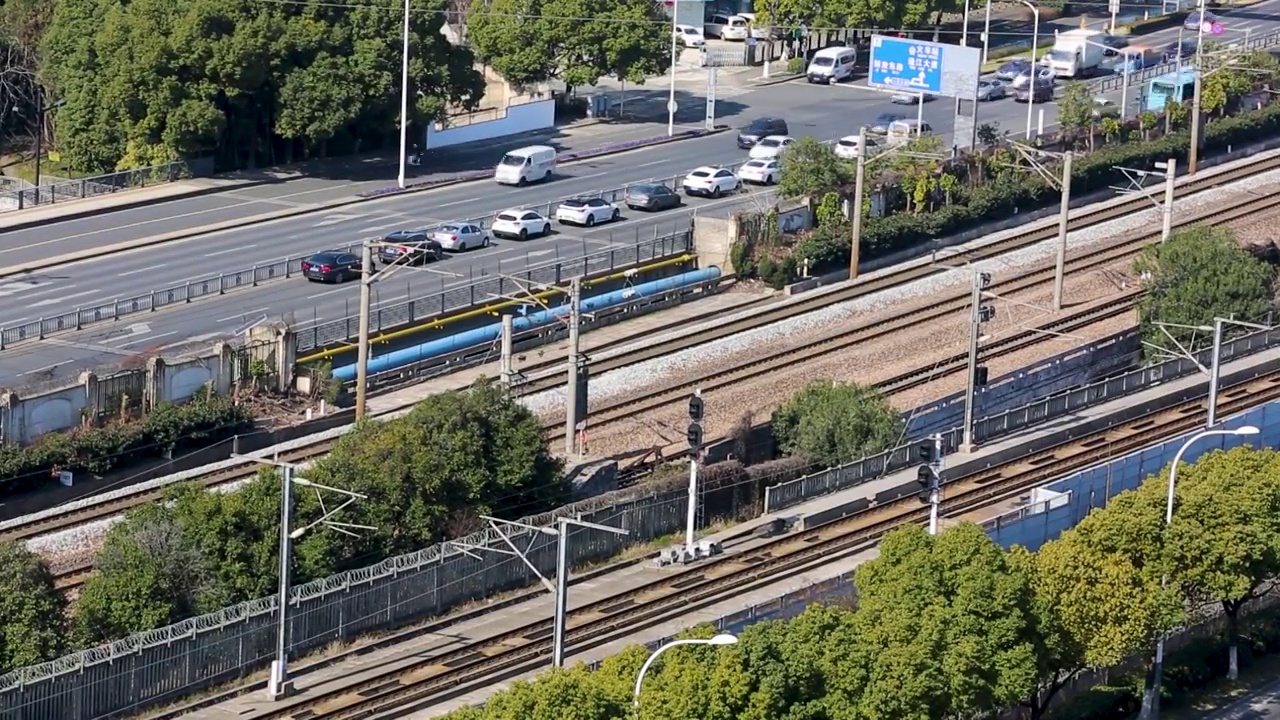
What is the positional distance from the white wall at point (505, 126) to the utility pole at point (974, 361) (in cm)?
3257

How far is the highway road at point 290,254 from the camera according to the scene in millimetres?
61188

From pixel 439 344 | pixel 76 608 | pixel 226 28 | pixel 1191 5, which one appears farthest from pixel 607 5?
pixel 76 608

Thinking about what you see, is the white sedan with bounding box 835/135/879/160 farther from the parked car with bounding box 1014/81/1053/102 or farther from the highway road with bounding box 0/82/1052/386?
the parked car with bounding box 1014/81/1053/102

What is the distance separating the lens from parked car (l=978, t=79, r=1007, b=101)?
3711 inches

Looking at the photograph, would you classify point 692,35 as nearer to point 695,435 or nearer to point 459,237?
point 459,237

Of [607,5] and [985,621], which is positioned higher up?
[607,5]

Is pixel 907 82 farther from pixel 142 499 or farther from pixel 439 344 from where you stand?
pixel 142 499

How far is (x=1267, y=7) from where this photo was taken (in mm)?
115562

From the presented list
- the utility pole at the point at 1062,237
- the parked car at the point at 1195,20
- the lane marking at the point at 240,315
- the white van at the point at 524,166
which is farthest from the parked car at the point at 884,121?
the lane marking at the point at 240,315

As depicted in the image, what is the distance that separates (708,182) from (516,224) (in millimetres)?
9426

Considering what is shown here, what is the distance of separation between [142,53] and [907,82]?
91.6 feet

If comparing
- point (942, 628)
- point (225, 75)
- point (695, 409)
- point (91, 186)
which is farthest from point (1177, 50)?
point (942, 628)

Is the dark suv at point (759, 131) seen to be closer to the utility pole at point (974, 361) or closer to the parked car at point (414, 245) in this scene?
the parked car at point (414, 245)

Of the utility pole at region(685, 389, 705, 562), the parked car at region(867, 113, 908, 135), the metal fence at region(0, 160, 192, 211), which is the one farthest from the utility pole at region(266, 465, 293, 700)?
the parked car at region(867, 113, 908, 135)
